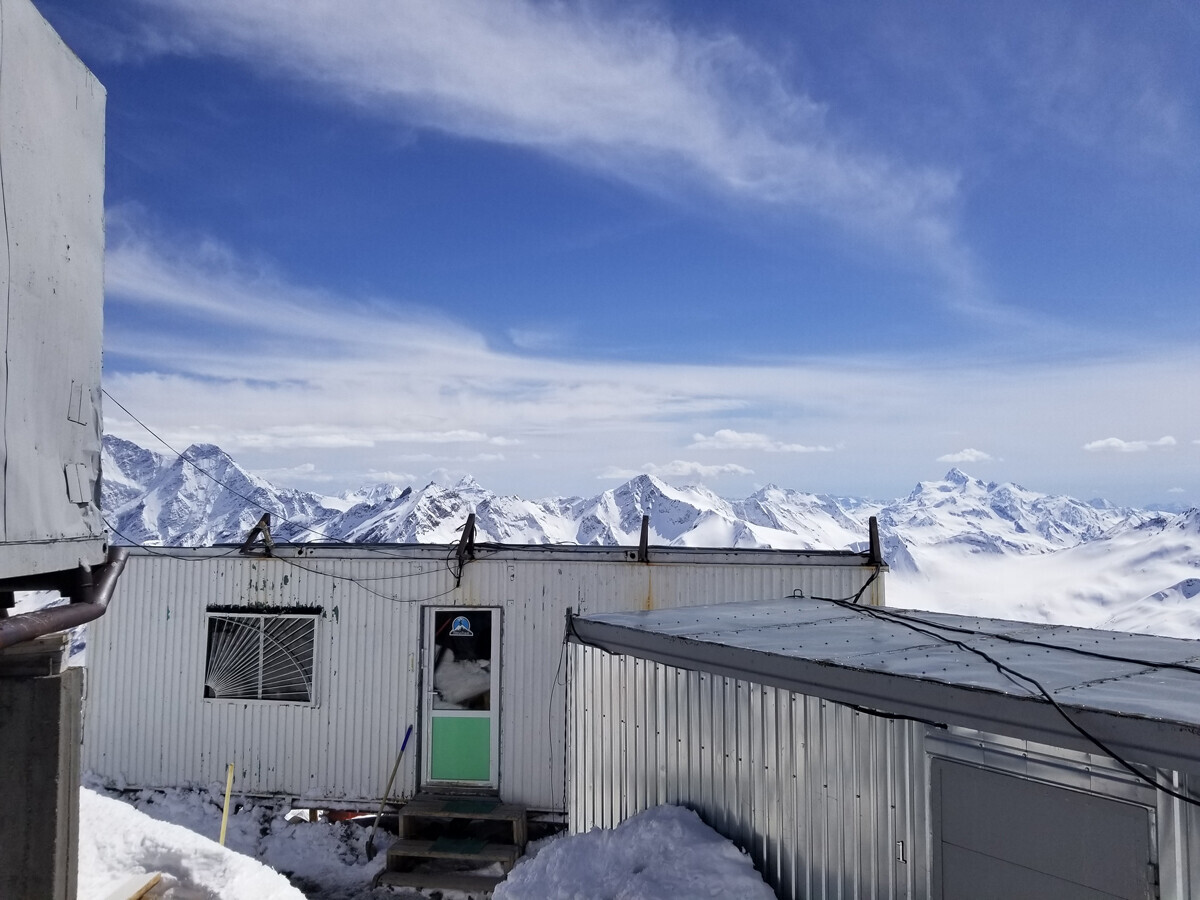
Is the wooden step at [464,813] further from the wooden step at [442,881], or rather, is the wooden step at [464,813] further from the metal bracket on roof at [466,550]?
the metal bracket on roof at [466,550]

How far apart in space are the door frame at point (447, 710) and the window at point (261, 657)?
1.54m

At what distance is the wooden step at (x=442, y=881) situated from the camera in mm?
9078

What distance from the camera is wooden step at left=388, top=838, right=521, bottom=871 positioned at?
9.45m

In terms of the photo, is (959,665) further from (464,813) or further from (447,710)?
(447,710)

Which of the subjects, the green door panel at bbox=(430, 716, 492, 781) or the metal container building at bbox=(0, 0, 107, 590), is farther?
the green door panel at bbox=(430, 716, 492, 781)

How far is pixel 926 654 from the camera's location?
4578 millimetres

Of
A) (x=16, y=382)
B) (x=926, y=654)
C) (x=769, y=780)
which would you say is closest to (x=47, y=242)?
(x=16, y=382)

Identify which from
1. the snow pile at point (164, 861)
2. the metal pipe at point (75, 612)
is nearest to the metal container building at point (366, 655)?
the snow pile at point (164, 861)

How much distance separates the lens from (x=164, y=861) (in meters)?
6.45

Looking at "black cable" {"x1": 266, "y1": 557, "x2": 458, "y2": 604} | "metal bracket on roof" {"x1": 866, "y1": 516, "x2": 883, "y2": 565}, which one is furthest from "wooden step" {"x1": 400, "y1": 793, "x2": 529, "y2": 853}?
"metal bracket on roof" {"x1": 866, "y1": 516, "x2": 883, "y2": 565}

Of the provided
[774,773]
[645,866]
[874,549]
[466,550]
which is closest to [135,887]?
[645,866]

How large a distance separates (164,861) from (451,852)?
12.3 ft

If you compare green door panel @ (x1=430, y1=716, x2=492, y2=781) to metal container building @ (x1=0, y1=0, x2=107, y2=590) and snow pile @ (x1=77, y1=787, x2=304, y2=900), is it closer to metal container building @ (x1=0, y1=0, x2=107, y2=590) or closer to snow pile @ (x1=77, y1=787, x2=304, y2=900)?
snow pile @ (x1=77, y1=787, x2=304, y2=900)

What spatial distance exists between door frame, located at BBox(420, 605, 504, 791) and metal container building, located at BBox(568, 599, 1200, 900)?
4.53 metres
